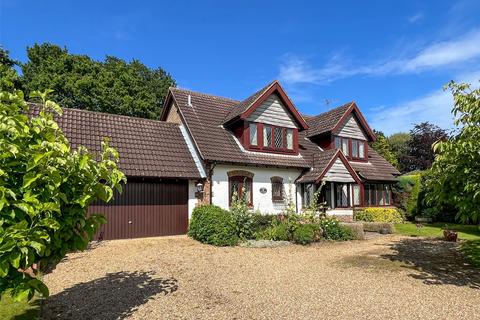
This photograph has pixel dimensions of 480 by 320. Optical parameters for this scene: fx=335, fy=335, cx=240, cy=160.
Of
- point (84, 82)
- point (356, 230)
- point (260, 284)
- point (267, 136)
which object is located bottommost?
point (260, 284)

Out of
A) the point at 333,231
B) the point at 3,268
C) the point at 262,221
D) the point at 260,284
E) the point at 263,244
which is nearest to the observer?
the point at 3,268

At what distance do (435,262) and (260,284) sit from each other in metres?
6.58

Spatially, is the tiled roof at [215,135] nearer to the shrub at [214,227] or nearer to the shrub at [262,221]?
the shrub at [262,221]

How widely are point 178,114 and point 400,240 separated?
14.1 meters

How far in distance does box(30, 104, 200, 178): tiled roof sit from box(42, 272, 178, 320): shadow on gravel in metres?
7.08

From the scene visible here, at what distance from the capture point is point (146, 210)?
15.7m

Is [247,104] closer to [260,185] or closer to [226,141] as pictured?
[226,141]

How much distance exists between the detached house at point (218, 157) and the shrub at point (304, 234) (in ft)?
12.3

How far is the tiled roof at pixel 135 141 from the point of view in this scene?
15.6m

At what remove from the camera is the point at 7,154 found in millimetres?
3828

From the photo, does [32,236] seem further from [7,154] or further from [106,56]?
[106,56]

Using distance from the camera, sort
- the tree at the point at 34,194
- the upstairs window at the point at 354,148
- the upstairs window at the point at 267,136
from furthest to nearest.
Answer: the upstairs window at the point at 354,148
the upstairs window at the point at 267,136
the tree at the point at 34,194

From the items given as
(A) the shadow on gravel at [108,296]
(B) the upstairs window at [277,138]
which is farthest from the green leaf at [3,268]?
(B) the upstairs window at [277,138]

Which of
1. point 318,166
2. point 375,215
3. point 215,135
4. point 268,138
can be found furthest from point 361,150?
point 215,135
